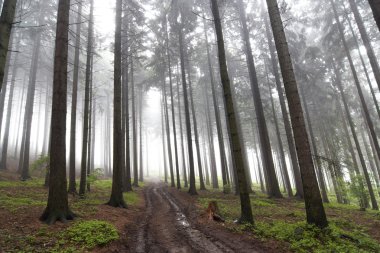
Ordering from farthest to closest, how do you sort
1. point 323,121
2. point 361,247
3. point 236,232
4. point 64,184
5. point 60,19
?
point 323,121 < point 60,19 < point 64,184 < point 236,232 < point 361,247

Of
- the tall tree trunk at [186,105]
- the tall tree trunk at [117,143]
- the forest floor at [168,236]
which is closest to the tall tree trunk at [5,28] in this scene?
the forest floor at [168,236]

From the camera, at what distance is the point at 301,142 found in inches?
269

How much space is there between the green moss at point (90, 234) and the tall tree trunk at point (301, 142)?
5504 mm

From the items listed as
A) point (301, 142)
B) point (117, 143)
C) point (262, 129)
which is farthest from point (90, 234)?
point (262, 129)

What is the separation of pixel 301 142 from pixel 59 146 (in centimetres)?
755

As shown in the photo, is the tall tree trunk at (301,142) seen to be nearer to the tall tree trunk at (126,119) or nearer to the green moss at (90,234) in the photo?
the green moss at (90,234)

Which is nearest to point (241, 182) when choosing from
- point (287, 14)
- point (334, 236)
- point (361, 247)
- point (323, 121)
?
point (334, 236)

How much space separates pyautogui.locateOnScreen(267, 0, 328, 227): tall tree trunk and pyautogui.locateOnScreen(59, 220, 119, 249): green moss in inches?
217

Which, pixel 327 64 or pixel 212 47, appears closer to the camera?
pixel 327 64

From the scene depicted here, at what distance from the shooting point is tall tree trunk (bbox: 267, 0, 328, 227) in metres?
6.57

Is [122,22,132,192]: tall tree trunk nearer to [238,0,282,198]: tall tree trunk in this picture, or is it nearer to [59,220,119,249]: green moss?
[238,0,282,198]: tall tree trunk

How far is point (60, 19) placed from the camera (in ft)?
27.5

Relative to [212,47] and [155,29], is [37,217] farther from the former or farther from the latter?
[212,47]

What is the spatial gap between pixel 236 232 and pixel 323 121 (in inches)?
782
